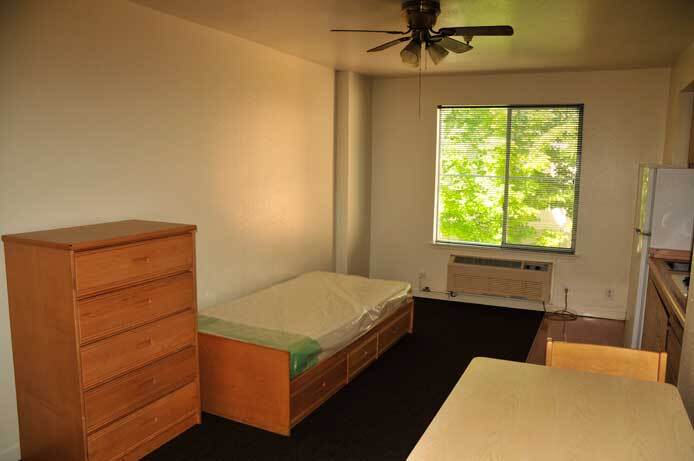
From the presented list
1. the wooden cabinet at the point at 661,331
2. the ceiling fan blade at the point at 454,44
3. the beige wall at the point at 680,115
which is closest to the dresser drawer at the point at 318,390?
the wooden cabinet at the point at 661,331

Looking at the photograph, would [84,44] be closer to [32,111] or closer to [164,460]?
[32,111]

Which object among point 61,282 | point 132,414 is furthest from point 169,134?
point 132,414

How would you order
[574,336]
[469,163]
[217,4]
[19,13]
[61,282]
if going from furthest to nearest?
[469,163]
[574,336]
[217,4]
[19,13]
[61,282]

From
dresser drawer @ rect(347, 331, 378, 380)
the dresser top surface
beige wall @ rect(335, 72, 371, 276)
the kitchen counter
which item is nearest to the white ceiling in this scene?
beige wall @ rect(335, 72, 371, 276)

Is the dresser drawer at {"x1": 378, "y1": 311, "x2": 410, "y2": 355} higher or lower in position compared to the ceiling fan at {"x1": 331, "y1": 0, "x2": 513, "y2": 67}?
lower

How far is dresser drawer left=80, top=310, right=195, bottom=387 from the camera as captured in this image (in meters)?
2.66

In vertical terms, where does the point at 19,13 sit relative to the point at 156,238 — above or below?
above

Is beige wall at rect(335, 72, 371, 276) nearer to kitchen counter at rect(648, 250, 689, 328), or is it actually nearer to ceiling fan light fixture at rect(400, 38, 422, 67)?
ceiling fan light fixture at rect(400, 38, 422, 67)

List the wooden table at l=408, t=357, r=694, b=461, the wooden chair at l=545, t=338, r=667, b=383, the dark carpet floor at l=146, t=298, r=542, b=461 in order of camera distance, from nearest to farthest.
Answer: the wooden table at l=408, t=357, r=694, b=461, the wooden chair at l=545, t=338, r=667, b=383, the dark carpet floor at l=146, t=298, r=542, b=461

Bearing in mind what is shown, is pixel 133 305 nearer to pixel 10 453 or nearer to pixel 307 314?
pixel 10 453

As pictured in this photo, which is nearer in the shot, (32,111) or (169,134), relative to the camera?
(32,111)

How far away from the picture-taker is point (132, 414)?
2.89 m

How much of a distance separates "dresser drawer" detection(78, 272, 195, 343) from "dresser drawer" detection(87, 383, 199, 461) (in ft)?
1.61

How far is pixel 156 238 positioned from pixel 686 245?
11.8 feet
